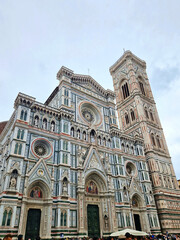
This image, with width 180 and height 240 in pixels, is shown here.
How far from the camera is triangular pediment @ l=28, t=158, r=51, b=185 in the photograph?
1844 cm

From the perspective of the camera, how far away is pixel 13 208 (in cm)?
1606

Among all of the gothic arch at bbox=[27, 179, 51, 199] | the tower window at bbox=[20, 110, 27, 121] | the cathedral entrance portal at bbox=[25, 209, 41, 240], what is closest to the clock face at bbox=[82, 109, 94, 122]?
the tower window at bbox=[20, 110, 27, 121]

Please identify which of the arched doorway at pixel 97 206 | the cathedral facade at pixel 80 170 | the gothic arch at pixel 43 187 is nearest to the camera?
the cathedral facade at pixel 80 170

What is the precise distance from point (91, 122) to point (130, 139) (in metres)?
7.59

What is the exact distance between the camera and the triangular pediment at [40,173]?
726 inches

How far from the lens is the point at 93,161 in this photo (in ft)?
79.7

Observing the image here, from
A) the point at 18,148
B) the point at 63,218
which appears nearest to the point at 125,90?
the point at 18,148

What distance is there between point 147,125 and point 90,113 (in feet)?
42.1

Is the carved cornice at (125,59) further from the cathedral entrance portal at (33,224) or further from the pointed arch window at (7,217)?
the pointed arch window at (7,217)

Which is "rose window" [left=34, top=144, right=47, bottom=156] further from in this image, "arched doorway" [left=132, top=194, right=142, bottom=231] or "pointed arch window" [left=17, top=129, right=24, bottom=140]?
"arched doorway" [left=132, top=194, right=142, bottom=231]

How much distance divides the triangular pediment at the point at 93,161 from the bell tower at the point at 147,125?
11.7 metres

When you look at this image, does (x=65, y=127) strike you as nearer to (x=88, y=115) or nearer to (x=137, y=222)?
(x=88, y=115)

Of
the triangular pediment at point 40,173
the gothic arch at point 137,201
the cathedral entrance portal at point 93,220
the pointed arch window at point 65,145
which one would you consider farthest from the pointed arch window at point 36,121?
the gothic arch at point 137,201

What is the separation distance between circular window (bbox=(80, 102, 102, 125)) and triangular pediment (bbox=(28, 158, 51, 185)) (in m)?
10.4
